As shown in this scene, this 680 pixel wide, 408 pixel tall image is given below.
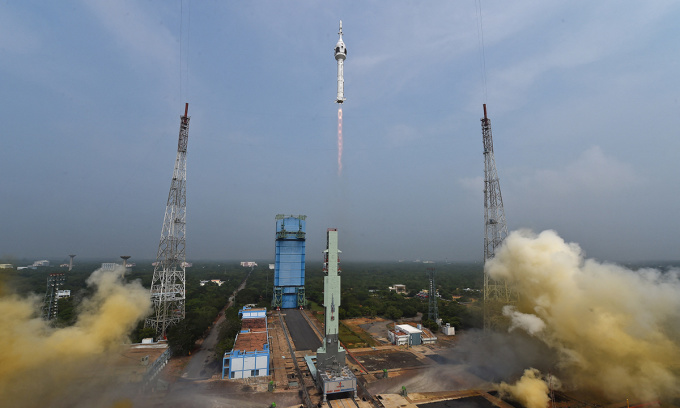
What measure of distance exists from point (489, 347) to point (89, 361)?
43.4 meters

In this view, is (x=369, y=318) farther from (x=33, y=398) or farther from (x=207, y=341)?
(x=33, y=398)

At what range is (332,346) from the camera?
1485 inches

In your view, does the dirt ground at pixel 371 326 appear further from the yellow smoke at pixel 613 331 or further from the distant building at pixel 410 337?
the yellow smoke at pixel 613 331

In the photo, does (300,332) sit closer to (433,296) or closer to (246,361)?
(246,361)

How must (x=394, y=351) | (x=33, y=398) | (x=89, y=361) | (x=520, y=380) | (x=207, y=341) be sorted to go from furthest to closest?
(x=207, y=341) → (x=394, y=351) → (x=520, y=380) → (x=89, y=361) → (x=33, y=398)

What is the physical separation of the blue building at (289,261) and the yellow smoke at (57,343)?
57189mm

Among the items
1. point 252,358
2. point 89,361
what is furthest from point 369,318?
point 89,361

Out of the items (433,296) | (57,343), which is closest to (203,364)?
(57,343)

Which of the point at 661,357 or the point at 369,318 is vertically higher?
the point at 661,357

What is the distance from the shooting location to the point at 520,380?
3338 centimetres

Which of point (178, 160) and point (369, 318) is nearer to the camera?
point (178, 160)

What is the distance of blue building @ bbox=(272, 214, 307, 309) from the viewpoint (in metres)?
85.1

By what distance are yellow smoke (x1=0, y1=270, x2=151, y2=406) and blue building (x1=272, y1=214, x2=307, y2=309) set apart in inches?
2252

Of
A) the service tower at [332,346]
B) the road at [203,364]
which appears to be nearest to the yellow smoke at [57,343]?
the road at [203,364]
